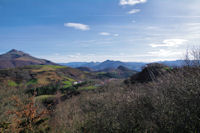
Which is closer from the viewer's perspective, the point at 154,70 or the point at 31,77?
the point at 154,70

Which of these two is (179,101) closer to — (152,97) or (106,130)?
(152,97)

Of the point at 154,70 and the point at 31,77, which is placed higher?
the point at 154,70

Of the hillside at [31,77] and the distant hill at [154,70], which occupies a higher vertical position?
the distant hill at [154,70]

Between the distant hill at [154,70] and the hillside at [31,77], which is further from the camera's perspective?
the hillside at [31,77]

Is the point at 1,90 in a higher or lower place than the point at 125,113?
lower

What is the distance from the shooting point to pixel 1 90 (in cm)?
1923

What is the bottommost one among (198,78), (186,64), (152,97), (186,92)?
(152,97)

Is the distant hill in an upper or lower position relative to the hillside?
upper

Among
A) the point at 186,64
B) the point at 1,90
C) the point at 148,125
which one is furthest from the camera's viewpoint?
the point at 1,90

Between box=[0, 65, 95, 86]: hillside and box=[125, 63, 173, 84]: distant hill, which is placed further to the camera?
box=[0, 65, 95, 86]: hillside

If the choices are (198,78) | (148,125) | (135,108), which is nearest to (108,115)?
(135,108)

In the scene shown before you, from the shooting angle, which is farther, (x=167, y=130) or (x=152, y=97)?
(x=152, y=97)

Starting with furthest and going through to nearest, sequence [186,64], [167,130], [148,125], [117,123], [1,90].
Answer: [1,90] → [186,64] → [117,123] → [148,125] → [167,130]

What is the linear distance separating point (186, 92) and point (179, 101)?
14.9 inches
